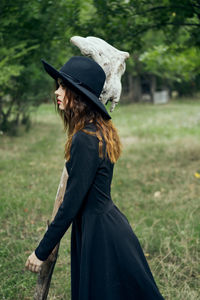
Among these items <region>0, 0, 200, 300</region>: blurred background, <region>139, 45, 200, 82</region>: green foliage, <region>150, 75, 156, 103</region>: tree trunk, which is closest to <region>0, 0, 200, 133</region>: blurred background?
<region>0, 0, 200, 300</region>: blurred background

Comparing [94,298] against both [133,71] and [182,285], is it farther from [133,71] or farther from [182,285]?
[133,71]

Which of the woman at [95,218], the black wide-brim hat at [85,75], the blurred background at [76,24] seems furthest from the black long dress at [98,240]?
the blurred background at [76,24]

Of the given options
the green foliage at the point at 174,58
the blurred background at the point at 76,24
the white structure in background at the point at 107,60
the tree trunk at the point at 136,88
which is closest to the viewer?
the white structure in background at the point at 107,60

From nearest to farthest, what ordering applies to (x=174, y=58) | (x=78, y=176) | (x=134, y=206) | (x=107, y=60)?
(x=78, y=176) < (x=107, y=60) < (x=134, y=206) < (x=174, y=58)

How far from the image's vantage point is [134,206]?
5.28 m

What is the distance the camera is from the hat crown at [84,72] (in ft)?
6.01

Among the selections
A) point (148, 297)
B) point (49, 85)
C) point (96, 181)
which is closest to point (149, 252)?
point (148, 297)

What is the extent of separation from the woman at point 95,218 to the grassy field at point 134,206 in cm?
132

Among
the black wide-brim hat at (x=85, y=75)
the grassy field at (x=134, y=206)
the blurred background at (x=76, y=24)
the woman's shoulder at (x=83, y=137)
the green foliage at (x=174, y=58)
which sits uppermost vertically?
the black wide-brim hat at (x=85, y=75)

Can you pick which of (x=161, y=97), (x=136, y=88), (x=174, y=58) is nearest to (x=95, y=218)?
(x=174, y=58)

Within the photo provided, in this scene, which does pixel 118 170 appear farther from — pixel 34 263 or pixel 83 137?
pixel 83 137

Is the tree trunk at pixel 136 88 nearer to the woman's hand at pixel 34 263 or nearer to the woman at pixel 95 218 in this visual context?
the woman at pixel 95 218

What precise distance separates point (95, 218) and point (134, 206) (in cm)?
351

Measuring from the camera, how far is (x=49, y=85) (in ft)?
43.5
